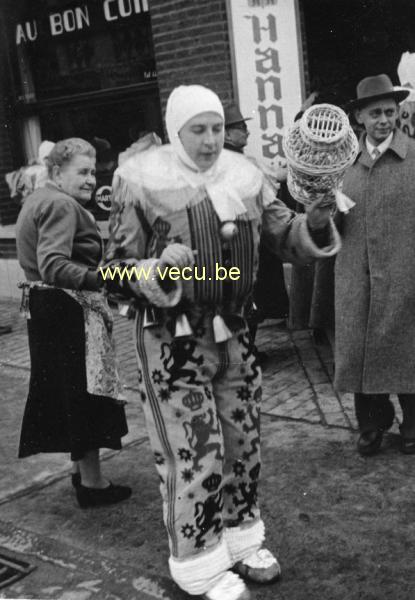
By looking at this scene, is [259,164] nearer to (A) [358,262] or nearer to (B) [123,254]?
(B) [123,254]

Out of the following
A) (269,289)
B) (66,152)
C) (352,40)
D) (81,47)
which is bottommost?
(269,289)

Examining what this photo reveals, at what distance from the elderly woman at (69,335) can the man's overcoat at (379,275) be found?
1.26 m

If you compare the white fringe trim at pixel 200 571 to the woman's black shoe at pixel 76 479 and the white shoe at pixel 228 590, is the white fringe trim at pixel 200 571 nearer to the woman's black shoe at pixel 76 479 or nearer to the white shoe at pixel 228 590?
the white shoe at pixel 228 590

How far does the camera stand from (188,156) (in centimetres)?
296

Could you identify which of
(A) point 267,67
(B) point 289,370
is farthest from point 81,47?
(B) point 289,370

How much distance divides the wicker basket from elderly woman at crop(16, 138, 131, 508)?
120 centimetres

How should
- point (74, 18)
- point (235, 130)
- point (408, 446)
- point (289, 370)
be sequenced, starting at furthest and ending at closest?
point (74, 18) → point (289, 370) → point (235, 130) → point (408, 446)

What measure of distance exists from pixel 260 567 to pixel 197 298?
1095 mm

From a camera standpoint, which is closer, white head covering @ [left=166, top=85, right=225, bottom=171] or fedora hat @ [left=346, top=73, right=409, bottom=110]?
white head covering @ [left=166, top=85, right=225, bottom=171]

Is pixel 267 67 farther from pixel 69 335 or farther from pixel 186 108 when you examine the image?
pixel 186 108

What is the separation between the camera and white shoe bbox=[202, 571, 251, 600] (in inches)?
120

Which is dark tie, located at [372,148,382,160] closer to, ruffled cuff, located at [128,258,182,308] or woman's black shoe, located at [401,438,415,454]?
woman's black shoe, located at [401,438,415,454]

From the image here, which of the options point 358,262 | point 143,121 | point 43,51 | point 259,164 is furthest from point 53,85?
point 259,164

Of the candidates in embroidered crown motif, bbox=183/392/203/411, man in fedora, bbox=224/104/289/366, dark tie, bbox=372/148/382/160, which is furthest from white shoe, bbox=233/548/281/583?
man in fedora, bbox=224/104/289/366
